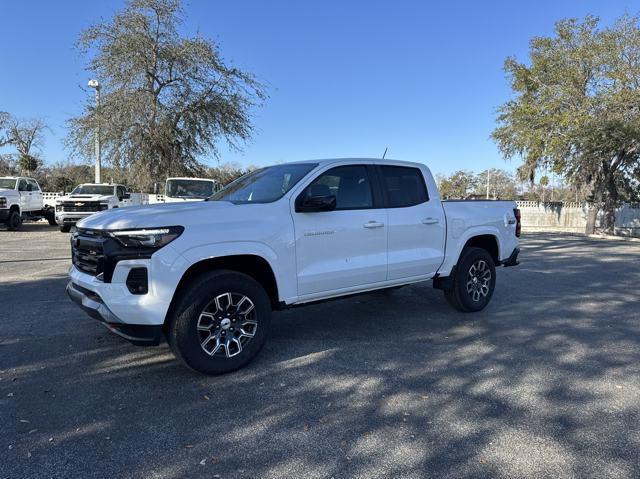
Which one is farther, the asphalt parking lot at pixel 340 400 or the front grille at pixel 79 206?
the front grille at pixel 79 206

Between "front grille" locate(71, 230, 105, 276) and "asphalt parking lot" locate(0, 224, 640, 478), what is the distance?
92cm

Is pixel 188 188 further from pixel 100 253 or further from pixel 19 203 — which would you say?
pixel 100 253

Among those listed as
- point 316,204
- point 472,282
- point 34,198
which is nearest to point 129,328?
point 316,204

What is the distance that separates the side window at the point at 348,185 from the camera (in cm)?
486

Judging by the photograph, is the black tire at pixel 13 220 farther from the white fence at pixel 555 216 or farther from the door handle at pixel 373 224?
the white fence at pixel 555 216

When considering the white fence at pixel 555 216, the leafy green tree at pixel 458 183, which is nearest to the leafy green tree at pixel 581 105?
the white fence at pixel 555 216

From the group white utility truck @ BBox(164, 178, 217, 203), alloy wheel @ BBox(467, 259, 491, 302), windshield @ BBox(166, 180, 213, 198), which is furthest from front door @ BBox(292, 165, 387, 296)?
windshield @ BBox(166, 180, 213, 198)

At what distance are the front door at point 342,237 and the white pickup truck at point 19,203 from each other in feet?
53.6

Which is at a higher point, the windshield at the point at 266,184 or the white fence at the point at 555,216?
the windshield at the point at 266,184

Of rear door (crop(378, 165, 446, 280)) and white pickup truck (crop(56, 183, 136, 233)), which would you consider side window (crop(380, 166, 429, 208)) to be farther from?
white pickup truck (crop(56, 183, 136, 233))

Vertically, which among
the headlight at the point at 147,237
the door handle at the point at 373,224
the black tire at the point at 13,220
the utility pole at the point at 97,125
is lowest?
the black tire at the point at 13,220

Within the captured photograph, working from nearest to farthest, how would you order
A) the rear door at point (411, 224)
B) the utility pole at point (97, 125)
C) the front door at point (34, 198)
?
the rear door at point (411, 224) < the front door at point (34, 198) < the utility pole at point (97, 125)

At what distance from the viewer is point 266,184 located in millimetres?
4965

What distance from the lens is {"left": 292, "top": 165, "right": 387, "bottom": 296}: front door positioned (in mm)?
4527
